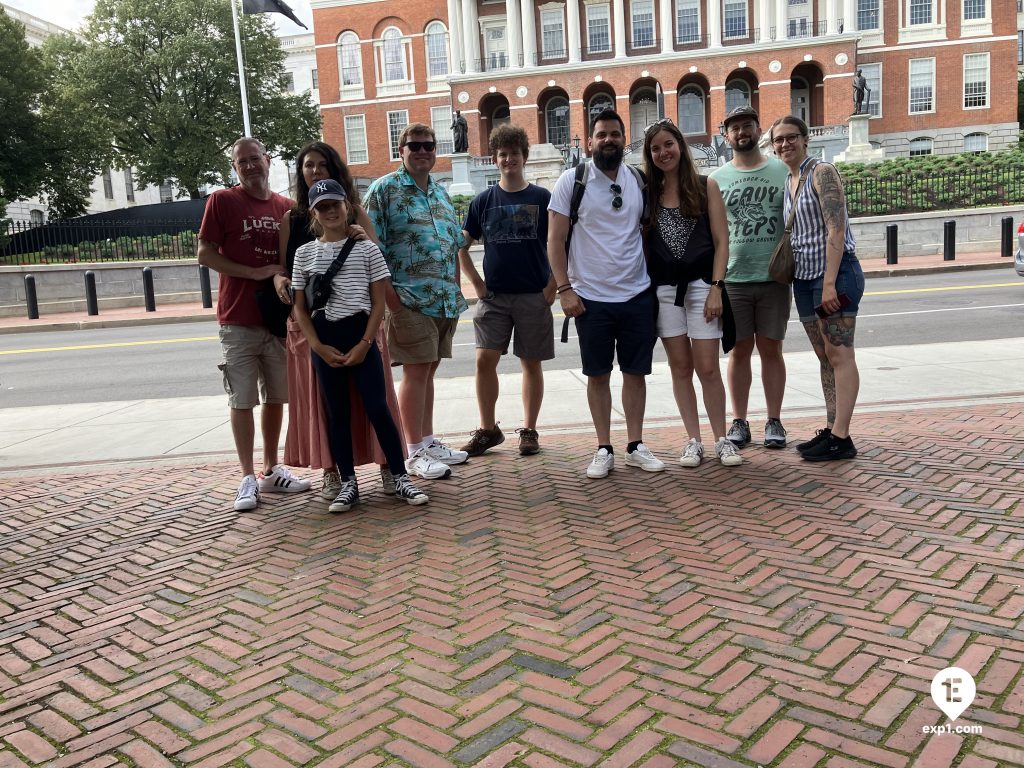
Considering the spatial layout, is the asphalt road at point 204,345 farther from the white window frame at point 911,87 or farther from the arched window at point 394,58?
the arched window at point 394,58

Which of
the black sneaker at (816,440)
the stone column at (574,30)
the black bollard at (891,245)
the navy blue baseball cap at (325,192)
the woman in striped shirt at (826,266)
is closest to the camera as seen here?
the navy blue baseball cap at (325,192)

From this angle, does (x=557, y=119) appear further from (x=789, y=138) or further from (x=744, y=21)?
(x=789, y=138)

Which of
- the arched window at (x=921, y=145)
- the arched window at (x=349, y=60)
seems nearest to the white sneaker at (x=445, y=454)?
the arched window at (x=921, y=145)

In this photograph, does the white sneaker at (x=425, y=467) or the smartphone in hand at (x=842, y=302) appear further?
the white sneaker at (x=425, y=467)

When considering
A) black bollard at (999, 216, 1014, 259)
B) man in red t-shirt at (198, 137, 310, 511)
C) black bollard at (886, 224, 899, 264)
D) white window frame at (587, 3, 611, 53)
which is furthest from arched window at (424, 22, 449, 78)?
man in red t-shirt at (198, 137, 310, 511)

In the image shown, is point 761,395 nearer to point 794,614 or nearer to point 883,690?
point 794,614

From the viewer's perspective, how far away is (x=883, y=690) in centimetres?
242

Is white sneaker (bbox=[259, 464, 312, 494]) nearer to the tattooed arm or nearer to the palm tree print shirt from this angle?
the palm tree print shirt

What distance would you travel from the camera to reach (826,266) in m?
4.76

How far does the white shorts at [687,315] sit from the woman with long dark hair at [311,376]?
1.66 metres

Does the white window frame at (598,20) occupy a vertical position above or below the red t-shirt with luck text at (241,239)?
above

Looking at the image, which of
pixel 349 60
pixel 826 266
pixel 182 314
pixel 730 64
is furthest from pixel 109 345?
pixel 349 60

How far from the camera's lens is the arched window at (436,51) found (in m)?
50.8

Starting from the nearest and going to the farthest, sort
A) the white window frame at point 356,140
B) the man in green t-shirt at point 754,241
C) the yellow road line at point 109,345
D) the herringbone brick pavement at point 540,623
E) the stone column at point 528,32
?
1. the herringbone brick pavement at point 540,623
2. the man in green t-shirt at point 754,241
3. the yellow road line at point 109,345
4. the stone column at point 528,32
5. the white window frame at point 356,140
